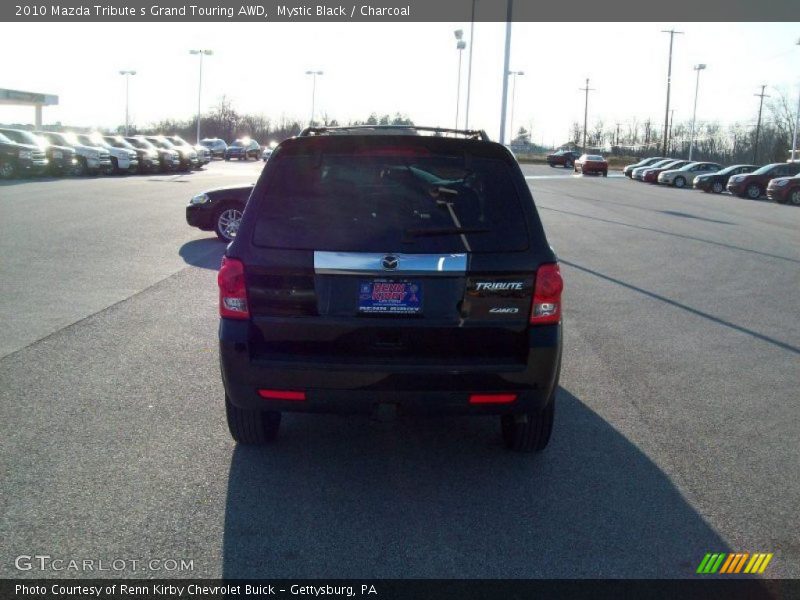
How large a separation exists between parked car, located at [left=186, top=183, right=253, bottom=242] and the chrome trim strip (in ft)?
36.4

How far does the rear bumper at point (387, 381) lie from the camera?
4.46 metres

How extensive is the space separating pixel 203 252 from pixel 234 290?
32.3 ft

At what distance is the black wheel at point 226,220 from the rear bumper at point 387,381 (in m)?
10.9

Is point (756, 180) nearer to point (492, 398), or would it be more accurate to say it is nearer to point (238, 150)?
point (492, 398)

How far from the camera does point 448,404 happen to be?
4531 millimetres

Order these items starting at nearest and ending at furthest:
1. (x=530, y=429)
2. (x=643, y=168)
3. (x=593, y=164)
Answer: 1. (x=530, y=429)
2. (x=643, y=168)
3. (x=593, y=164)

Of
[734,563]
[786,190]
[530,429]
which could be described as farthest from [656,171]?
[734,563]

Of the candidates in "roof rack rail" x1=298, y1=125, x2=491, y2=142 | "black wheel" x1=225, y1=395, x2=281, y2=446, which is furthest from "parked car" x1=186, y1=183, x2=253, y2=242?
"black wheel" x1=225, y1=395, x2=281, y2=446

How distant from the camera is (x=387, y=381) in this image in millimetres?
4461

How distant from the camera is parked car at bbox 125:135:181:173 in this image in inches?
1700

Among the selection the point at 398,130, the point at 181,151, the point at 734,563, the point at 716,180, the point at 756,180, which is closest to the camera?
the point at 734,563

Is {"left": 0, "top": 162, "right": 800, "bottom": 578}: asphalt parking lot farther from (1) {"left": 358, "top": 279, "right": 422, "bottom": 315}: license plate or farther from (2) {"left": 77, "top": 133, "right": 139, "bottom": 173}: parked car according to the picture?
(2) {"left": 77, "top": 133, "right": 139, "bottom": 173}: parked car

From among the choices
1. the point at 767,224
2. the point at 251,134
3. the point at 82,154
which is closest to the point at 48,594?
the point at 767,224

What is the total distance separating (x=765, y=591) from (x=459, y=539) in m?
1.35
